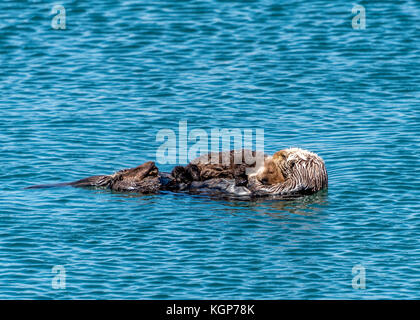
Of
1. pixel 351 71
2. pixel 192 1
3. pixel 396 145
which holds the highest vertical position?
pixel 192 1

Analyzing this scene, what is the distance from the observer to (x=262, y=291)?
9.39 m

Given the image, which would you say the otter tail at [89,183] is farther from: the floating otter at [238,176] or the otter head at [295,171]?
the otter head at [295,171]

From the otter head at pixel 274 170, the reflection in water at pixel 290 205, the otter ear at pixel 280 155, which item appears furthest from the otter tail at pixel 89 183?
the otter ear at pixel 280 155

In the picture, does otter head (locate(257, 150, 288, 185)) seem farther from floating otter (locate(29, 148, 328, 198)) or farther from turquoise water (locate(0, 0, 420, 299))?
turquoise water (locate(0, 0, 420, 299))

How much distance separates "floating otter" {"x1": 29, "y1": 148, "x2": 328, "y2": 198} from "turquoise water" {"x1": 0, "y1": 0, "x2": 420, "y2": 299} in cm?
24

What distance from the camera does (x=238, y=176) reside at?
12.3m

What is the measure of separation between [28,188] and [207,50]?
7.68 meters

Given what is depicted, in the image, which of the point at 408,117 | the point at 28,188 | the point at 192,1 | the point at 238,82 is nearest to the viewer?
the point at 28,188

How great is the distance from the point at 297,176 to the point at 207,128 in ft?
12.0

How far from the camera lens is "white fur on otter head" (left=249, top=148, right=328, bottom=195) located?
40.0 ft

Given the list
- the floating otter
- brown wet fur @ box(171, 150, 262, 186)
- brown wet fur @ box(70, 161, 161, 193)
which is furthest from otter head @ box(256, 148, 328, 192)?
brown wet fur @ box(70, 161, 161, 193)

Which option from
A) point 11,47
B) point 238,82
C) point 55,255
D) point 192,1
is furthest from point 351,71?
point 55,255

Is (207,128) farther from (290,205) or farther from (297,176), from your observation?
(290,205)

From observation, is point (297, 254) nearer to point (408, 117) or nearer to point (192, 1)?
point (408, 117)
